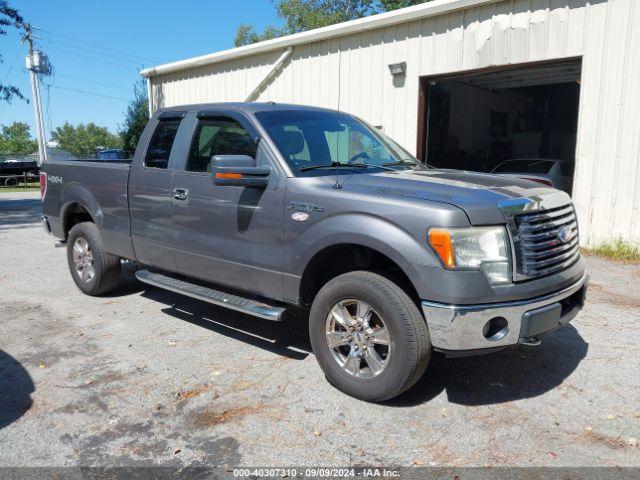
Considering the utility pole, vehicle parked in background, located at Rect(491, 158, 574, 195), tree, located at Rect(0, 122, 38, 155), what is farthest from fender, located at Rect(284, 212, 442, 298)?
tree, located at Rect(0, 122, 38, 155)

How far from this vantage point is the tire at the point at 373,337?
3.29 meters

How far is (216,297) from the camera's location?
4402mm

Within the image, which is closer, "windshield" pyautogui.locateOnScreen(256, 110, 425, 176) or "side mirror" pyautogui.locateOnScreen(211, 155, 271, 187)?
"side mirror" pyautogui.locateOnScreen(211, 155, 271, 187)

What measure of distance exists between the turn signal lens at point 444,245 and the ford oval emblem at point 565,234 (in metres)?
0.96

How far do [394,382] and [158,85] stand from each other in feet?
50.2

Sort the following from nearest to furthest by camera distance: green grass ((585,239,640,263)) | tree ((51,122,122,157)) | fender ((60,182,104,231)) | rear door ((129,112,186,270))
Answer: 1. rear door ((129,112,186,270))
2. fender ((60,182,104,231))
3. green grass ((585,239,640,263))
4. tree ((51,122,122,157))

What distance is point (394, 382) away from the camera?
338 centimetres

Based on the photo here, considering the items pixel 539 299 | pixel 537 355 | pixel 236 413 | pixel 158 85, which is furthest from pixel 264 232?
pixel 158 85

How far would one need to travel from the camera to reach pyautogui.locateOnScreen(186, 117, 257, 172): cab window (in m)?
4.39

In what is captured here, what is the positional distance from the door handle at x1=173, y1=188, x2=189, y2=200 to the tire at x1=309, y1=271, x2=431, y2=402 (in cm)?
167

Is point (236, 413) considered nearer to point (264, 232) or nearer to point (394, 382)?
point (394, 382)

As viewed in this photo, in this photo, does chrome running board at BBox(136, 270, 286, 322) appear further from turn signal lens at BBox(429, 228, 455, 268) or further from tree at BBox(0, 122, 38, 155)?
tree at BBox(0, 122, 38, 155)

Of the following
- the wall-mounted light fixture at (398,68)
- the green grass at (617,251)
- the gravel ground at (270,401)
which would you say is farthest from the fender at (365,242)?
the wall-mounted light fixture at (398,68)

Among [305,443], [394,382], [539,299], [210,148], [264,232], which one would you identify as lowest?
[305,443]
